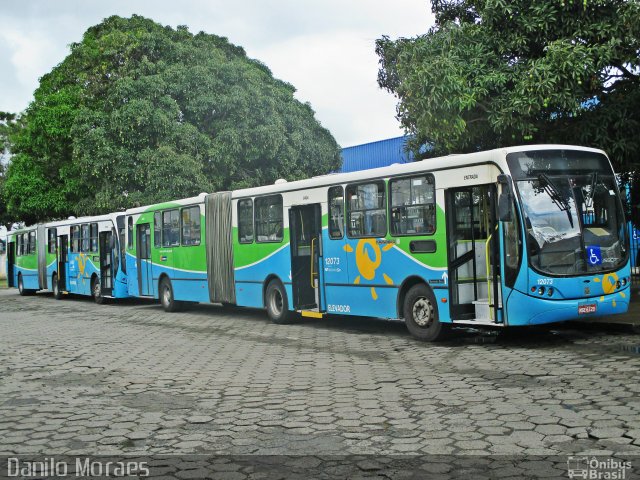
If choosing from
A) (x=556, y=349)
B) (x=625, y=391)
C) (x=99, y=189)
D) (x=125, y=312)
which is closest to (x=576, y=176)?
(x=556, y=349)

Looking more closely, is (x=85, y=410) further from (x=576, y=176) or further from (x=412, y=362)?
(x=576, y=176)

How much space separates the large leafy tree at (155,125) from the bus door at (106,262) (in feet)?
10.9

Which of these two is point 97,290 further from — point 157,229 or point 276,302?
point 276,302

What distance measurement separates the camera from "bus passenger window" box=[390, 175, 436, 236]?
12234 millimetres

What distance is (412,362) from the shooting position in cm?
1023

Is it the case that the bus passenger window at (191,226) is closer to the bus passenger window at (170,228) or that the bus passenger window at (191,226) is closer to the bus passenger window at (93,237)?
the bus passenger window at (170,228)

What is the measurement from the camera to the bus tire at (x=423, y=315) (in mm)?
12031

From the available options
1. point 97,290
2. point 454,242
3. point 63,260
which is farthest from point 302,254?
point 63,260

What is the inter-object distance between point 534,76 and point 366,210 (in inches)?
147

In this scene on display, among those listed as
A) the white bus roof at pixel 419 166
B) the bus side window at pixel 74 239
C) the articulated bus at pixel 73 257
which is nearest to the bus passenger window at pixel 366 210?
the white bus roof at pixel 419 166

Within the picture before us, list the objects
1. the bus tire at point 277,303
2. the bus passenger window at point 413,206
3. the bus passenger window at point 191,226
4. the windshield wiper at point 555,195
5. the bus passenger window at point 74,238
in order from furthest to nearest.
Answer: the bus passenger window at point 74,238 < the bus passenger window at point 191,226 < the bus tire at point 277,303 < the bus passenger window at point 413,206 < the windshield wiper at point 555,195

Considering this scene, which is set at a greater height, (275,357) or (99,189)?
(99,189)

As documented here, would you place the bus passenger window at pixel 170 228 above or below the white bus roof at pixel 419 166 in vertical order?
below

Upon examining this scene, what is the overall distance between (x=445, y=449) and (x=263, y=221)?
37.7ft
